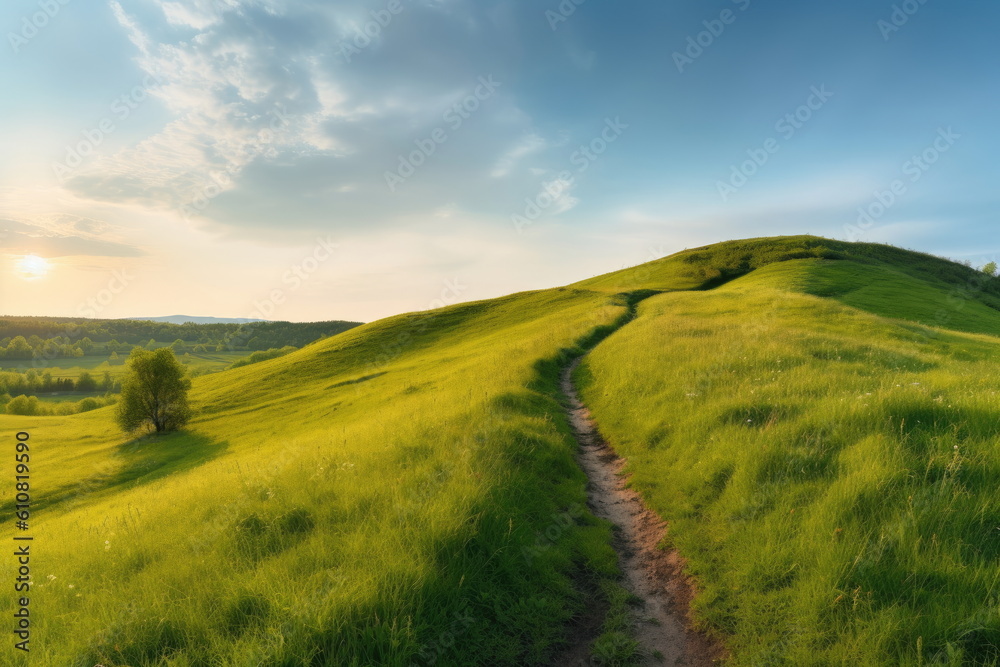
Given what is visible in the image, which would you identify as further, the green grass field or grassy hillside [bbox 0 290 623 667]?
the green grass field

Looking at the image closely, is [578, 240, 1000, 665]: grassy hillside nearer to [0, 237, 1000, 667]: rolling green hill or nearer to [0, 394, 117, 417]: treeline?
[0, 237, 1000, 667]: rolling green hill

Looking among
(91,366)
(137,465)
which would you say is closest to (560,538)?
(137,465)

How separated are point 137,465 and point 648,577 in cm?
4970

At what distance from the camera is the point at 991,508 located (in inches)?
218

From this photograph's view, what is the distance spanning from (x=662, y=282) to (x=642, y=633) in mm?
70581

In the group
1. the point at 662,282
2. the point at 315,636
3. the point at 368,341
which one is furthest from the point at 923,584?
the point at 662,282

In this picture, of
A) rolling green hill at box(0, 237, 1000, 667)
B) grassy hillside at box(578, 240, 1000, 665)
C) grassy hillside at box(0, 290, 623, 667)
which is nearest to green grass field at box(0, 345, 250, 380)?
grassy hillside at box(0, 290, 623, 667)

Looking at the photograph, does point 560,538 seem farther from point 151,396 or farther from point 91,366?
point 91,366

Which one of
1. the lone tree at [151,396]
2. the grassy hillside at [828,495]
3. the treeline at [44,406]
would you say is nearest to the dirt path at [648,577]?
the grassy hillside at [828,495]

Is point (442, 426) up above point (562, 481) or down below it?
above

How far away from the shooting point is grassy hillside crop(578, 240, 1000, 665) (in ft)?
15.3

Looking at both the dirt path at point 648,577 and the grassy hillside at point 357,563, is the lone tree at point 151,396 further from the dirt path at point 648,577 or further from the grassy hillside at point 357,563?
the dirt path at point 648,577

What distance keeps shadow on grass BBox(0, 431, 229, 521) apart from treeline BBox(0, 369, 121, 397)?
96122 millimetres

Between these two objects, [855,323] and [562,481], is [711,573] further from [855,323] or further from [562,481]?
[855,323]
